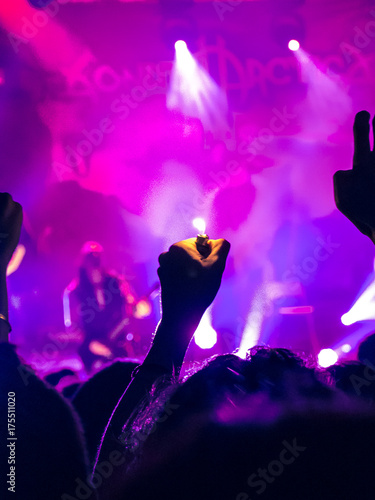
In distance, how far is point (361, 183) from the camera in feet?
3.34

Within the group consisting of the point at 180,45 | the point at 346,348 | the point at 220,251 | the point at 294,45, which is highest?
the point at 294,45

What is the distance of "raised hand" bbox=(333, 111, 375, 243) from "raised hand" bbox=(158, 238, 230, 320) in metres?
0.34

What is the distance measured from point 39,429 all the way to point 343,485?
514mm

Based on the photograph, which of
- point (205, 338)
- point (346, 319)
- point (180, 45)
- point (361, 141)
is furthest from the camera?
point (346, 319)

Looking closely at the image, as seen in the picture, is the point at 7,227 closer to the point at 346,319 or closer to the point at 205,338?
the point at 205,338

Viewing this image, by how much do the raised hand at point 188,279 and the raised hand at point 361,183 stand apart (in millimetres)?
336

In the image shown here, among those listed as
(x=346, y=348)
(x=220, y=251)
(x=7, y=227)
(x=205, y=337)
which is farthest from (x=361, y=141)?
(x=346, y=348)

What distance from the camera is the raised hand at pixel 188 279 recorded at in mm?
1057

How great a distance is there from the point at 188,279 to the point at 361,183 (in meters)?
0.47

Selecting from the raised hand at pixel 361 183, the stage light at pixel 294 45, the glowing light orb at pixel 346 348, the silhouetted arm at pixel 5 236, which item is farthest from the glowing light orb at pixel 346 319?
the silhouetted arm at pixel 5 236

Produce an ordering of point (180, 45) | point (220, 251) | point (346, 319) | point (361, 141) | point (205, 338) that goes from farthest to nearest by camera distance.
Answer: point (346, 319), point (180, 45), point (205, 338), point (220, 251), point (361, 141)

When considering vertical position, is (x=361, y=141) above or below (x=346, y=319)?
above

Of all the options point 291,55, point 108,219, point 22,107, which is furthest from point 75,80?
point 291,55

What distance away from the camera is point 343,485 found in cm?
60
